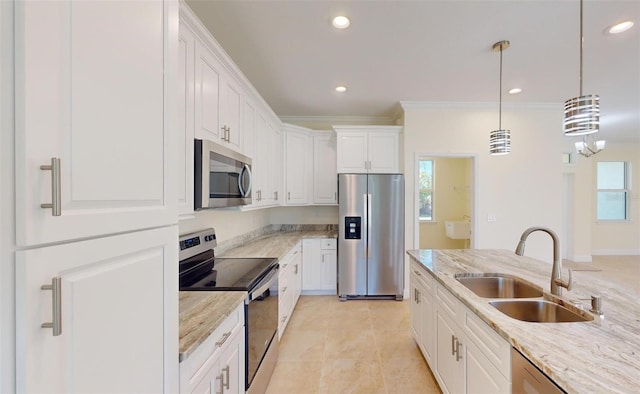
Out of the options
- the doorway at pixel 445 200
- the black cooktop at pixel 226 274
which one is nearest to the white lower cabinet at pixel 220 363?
the black cooktop at pixel 226 274

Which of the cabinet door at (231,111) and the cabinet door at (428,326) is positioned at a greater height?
the cabinet door at (231,111)

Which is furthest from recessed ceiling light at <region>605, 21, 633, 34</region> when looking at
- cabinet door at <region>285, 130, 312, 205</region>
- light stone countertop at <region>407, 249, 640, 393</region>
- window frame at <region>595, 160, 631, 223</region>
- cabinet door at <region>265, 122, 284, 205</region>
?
window frame at <region>595, 160, 631, 223</region>

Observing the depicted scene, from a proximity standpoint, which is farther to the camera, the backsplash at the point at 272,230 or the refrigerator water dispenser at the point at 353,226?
the refrigerator water dispenser at the point at 353,226

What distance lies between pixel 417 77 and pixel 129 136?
10.0 feet

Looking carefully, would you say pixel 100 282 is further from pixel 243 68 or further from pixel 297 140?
pixel 297 140

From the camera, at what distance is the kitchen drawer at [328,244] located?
401 centimetres

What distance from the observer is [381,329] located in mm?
3035

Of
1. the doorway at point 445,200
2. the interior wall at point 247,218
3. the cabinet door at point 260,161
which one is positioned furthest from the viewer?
the doorway at point 445,200

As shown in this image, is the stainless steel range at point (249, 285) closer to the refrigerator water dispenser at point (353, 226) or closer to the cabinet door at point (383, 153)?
the refrigerator water dispenser at point (353, 226)

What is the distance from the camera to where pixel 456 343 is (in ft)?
5.44

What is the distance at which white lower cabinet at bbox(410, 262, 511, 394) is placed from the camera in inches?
48.6

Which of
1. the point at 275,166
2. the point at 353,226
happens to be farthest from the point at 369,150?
the point at 275,166

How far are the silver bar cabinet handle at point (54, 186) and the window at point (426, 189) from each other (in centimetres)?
610

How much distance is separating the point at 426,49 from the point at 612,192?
7679 millimetres
